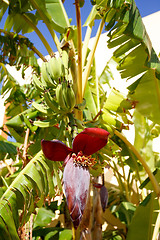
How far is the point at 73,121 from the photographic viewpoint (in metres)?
0.90

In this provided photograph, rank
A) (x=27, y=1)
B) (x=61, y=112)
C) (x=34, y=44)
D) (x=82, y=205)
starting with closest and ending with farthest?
(x=82, y=205) → (x=61, y=112) → (x=27, y=1) → (x=34, y=44)

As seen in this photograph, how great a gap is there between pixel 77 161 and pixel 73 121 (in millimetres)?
230

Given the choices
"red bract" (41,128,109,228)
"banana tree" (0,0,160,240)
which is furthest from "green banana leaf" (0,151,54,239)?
"red bract" (41,128,109,228)

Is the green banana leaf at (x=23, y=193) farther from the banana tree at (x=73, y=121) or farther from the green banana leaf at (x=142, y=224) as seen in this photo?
the green banana leaf at (x=142, y=224)

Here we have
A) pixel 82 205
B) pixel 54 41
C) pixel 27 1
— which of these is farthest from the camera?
A: pixel 27 1

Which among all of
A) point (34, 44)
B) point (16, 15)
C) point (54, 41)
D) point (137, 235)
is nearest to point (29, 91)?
point (34, 44)

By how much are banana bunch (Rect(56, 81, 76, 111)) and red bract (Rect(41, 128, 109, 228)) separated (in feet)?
0.80

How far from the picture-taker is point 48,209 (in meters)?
1.92

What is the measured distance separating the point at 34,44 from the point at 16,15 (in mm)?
227

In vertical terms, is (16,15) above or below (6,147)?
above

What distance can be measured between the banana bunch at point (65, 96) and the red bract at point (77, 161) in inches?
9.6

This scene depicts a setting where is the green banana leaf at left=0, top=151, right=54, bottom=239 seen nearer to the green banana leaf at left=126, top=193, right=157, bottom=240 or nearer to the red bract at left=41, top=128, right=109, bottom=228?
the red bract at left=41, top=128, right=109, bottom=228

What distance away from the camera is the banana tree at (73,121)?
0.73m

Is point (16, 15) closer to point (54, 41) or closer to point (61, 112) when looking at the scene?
point (54, 41)
